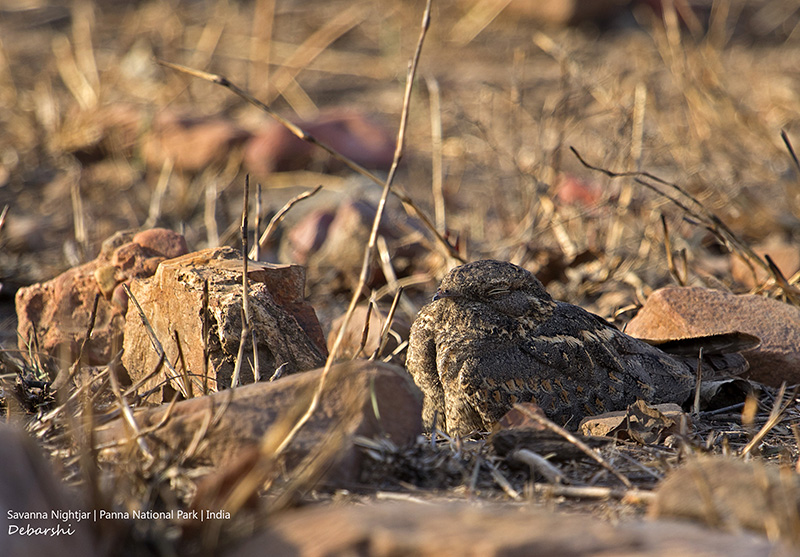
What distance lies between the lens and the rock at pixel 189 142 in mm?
7086

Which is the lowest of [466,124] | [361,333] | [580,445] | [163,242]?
[361,333]

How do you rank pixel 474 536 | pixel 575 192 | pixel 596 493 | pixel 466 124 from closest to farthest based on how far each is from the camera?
pixel 474 536 → pixel 596 493 → pixel 575 192 → pixel 466 124

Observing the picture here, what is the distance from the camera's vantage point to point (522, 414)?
2248mm

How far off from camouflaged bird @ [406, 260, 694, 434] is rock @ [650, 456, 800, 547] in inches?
38.1

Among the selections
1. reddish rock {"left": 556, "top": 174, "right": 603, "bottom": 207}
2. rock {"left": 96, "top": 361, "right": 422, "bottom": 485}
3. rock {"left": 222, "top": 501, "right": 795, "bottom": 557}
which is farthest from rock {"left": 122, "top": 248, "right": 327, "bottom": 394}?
reddish rock {"left": 556, "top": 174, "right": 603, "bottom": 207}

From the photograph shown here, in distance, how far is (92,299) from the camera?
10.4ft

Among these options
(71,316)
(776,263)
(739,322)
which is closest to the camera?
(739,322)

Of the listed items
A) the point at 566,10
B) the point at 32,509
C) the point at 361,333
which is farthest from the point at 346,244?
the point at 566,10

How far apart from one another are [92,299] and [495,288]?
160cm

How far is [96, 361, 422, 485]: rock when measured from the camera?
1842 millimetres

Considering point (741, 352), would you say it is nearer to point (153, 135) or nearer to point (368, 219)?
point (368, 219)

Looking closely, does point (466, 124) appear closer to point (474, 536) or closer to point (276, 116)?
point (276, 116)

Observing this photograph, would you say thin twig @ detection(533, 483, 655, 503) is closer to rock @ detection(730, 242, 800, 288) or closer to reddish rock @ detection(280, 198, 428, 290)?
rock @ detection(730, 242, 800, 288)

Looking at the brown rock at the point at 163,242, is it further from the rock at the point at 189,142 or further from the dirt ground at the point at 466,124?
the rock at the point at 189,142
